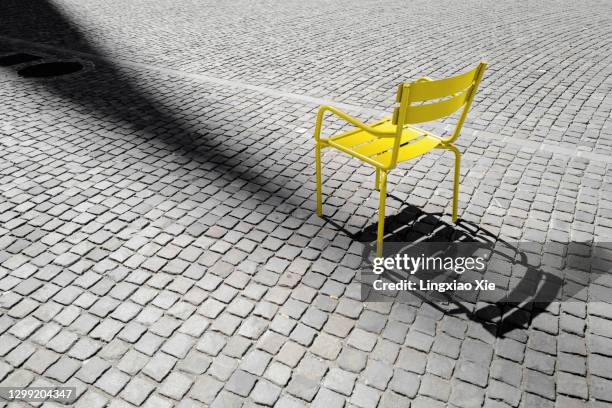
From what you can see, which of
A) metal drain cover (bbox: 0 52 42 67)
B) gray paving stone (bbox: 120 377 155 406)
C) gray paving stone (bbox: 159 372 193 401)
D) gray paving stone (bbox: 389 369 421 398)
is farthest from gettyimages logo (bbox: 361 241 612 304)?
metal drain cover (bbox: 0 52 42 67)

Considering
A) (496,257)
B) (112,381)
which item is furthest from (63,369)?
(496,257)

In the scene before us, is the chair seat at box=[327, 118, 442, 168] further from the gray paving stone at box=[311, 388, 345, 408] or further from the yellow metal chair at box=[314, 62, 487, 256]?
the gray paving stone at box=[311, 388, 345, 408]

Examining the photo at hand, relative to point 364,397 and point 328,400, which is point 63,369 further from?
point 364,397

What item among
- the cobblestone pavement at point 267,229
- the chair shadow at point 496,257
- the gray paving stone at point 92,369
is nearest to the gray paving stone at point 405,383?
the cobblestone pavement at point 267,229

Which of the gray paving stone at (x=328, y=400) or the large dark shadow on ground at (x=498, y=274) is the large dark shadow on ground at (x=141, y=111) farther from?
the gray paving stone at (x=328, y=400)

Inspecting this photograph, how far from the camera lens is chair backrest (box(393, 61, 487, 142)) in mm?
3076

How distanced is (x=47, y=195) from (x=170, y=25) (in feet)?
23.2

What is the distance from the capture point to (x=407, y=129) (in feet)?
13.3

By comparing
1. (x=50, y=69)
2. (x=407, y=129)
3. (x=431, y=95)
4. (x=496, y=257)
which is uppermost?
→ (x=431, y=95)

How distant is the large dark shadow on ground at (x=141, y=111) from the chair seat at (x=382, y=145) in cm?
93

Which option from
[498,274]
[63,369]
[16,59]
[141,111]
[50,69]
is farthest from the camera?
[16,59]

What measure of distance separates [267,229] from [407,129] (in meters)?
1.37

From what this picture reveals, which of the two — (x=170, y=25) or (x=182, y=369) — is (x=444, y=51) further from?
(x=182, y=369)

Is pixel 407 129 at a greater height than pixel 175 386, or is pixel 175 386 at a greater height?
pixel 407 129
